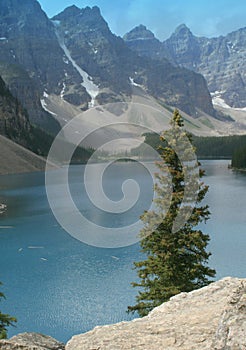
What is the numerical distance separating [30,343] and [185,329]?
275 cm

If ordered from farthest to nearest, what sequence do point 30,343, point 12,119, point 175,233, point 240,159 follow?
point 12,119
point 240,159
point 175,233
point 30,343

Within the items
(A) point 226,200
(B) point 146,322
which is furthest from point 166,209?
(A) point 226,200

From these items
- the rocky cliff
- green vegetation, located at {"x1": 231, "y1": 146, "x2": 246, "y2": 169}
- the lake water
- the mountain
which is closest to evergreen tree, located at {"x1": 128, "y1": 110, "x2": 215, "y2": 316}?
the rocky cliff

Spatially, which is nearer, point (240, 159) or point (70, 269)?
point (70, 269)

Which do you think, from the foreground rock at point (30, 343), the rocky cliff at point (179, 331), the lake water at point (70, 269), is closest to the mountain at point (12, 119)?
the lake water at point (70, 269)

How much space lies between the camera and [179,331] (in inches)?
245

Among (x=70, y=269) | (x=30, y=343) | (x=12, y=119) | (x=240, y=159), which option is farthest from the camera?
(x=12, y=119)

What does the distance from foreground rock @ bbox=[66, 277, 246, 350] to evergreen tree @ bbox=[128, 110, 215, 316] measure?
8.01 m

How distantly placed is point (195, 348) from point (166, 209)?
10454mm

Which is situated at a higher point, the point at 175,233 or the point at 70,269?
the point at 175,233

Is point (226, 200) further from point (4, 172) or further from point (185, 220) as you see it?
point (4, 172)

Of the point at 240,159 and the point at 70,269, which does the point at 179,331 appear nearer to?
the point at 70,269

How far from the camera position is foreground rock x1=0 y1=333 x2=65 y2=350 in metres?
6.43

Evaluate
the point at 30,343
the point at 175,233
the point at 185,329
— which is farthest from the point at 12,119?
the point at 185,329
